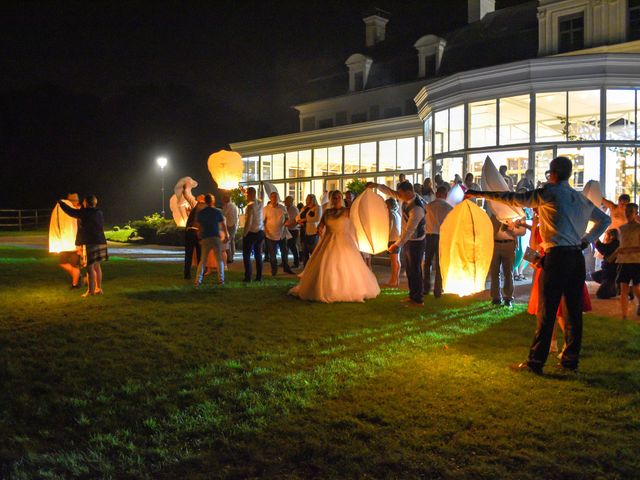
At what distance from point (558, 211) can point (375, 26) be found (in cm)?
3065

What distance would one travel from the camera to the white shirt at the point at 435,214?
10.1 meters

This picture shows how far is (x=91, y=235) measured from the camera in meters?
10.8

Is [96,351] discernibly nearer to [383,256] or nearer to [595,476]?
[595,476]

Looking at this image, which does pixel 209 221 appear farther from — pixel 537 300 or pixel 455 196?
pixel 537 300

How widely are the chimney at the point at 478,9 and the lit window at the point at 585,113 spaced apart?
39.1 feet

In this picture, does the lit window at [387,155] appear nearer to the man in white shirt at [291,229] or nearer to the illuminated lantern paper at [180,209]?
the man in white shirt at [291,229]

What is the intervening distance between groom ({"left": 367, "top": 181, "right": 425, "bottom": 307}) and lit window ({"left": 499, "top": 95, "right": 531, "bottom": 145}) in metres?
9.45

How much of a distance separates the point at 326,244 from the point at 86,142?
64883mm

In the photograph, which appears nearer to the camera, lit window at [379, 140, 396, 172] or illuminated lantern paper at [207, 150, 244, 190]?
illuminated lantern paper at [207, 150, 244, 190]

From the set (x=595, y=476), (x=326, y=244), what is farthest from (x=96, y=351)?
(x=595, y=476)

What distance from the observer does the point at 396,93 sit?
29047mm

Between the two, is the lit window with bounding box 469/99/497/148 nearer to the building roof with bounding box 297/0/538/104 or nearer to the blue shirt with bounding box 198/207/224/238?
the building roof with bounding box 297/0/538/104

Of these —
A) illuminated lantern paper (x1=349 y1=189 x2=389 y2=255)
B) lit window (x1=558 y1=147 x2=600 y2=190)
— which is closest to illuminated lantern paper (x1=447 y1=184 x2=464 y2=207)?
illuminated lantern paper (x1=349 y1=189 x2=389 y2=255)

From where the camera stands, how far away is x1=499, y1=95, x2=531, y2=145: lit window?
58.5ft
